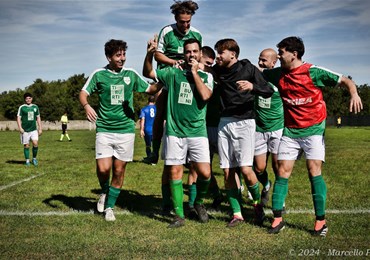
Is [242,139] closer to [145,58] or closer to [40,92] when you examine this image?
[145,58]

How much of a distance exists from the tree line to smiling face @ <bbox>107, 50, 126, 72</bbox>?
240 feet

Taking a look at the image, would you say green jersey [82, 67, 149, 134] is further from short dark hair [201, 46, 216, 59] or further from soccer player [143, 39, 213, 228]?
short dark hair [201, 46, 216, 59]

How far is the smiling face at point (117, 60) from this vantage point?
21.8 ft

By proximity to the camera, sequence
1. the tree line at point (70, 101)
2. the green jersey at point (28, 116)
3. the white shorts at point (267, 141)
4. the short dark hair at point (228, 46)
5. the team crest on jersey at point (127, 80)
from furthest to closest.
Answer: the tree line at point (70, 101) → the green jersey at point (28, 116) → the white shorts at point (267, 141) → the team crest on jersey at point (127, 80) → the short dark hair at point (228, 46)

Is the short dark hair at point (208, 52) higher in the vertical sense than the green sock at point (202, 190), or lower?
higher

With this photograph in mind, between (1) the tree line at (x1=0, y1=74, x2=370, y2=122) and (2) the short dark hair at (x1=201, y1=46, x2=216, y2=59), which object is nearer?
(2) the short dark hair at (x1=201, y1=46, x2=216, y2=59)

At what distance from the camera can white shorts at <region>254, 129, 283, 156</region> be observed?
24.5ft

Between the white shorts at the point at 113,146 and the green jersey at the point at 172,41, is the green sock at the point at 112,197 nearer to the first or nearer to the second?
the white shorts at the point at 113,146

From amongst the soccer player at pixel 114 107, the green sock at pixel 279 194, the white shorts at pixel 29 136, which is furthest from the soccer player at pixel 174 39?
the white shorts at pixel 29 136

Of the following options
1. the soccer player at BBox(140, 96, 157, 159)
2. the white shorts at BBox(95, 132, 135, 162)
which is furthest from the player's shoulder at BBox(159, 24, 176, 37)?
the soccer player at BBox(140, 96, 157, 159)

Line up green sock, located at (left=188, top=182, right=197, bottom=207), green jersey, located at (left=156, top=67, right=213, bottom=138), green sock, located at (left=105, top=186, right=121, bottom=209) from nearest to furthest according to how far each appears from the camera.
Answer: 1. green jersey, located at (left=156, top=67, right=213, bottom=138)
2. green sock, located at (left=105, top=186, right=121, bottom=209)
3. green sock, located at (left=188, top=182, right=197, bottom=207)

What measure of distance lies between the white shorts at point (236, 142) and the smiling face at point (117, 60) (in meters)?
1.75

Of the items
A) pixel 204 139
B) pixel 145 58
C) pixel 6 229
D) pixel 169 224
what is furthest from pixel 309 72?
pixel 6 229

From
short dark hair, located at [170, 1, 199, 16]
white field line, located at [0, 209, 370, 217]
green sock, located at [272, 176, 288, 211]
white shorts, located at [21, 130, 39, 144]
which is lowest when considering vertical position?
white field line, located at [0, 209, 370, 217]
